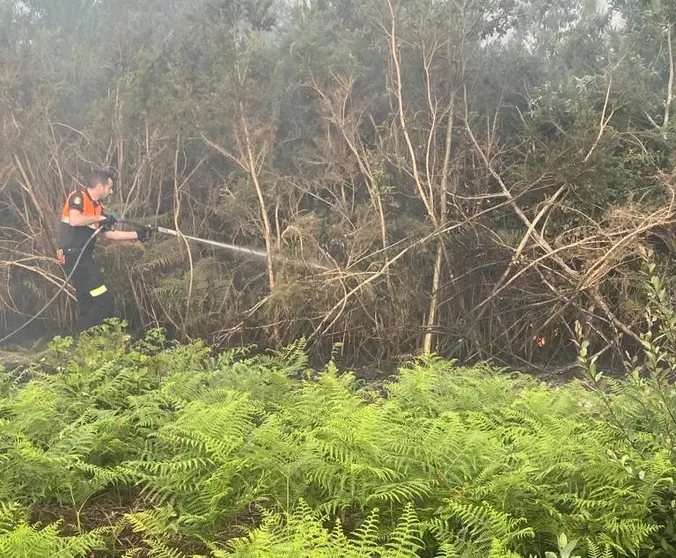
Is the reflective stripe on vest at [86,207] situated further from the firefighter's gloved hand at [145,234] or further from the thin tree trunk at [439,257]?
the thin tree trunk at [439,257]

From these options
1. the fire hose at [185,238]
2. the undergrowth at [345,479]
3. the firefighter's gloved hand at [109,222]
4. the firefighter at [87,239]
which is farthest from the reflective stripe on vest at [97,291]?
the undergrowth at [345,479]

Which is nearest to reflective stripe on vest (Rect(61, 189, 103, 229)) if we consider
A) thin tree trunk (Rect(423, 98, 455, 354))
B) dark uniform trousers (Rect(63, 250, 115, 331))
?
dark uniform trousers (Rect(63, 250, 115, 331))

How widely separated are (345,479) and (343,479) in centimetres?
6

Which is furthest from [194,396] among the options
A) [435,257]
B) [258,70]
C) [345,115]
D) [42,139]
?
[42,139]

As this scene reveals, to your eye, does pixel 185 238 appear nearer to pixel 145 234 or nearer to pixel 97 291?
pixel 145 234

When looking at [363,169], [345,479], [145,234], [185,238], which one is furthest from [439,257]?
[345,479]

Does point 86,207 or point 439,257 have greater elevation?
point 86,207

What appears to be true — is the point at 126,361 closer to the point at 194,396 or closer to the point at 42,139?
the point at 194,396

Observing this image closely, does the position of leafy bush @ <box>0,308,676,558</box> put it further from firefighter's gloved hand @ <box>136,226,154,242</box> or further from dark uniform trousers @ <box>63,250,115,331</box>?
firefighter's gloved hand @ <box>136,226,154,242</box>

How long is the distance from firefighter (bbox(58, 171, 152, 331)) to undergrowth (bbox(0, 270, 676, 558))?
4216mm

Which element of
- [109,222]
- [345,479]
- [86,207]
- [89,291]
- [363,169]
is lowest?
[89,291]

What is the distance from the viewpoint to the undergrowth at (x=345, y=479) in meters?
2.24

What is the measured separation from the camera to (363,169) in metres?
8.03

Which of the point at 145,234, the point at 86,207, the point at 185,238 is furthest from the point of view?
the point at 185,238
